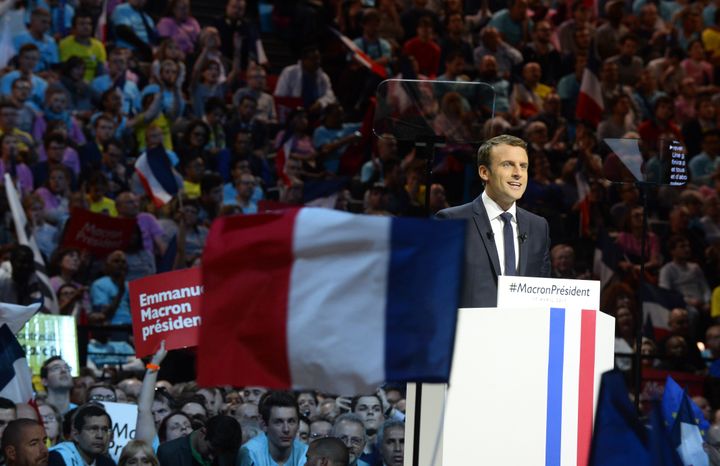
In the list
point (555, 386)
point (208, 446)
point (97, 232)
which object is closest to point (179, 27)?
point (97, 232)

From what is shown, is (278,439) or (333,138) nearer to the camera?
(278,439)

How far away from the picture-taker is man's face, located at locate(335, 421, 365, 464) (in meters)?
9.17

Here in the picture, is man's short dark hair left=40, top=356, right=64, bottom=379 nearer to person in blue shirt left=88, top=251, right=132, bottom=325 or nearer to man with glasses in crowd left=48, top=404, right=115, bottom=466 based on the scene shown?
man with glasses in crowd left=48, top=404, right=115, bottom=466

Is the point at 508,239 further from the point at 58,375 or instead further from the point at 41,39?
the point at 41,39

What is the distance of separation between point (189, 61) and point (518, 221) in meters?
9.12

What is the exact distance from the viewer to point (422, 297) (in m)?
5.41

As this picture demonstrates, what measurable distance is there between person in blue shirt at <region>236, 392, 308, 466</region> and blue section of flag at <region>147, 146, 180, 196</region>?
468 cm

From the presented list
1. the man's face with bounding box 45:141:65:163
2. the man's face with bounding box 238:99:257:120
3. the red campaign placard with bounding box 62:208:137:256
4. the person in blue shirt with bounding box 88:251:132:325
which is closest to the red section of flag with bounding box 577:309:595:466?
the person in blue shirt with bounding box 88:251:132:325

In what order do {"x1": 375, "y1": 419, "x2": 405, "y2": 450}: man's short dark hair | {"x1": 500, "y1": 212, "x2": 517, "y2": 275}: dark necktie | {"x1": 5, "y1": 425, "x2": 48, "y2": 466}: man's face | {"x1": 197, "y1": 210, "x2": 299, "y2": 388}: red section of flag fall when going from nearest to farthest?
{"x1": 197, "y1": 210, "x2": 299, "y2": 388}: red section of flag < {"x1": 500, "y1": 212, "x2": 517, "y2": 275}: dark necktie < {"x1": 5, "y1": 425, "x2": 48, "y2": 466}: man's face < {"x1": 375, "y1": 419, "x2": 405, "y2": 450}: man's short dark hair

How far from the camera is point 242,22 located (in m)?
16.0

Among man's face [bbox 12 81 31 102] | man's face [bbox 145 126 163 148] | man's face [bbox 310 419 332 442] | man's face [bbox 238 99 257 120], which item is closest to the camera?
man's face [bbox 310 419 332 442]

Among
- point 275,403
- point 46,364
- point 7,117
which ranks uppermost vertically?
point 7,117

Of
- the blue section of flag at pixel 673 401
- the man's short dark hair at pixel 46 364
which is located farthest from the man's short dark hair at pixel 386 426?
the man's short dark hair at pixel 46 364

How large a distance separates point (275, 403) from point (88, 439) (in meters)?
1.11
